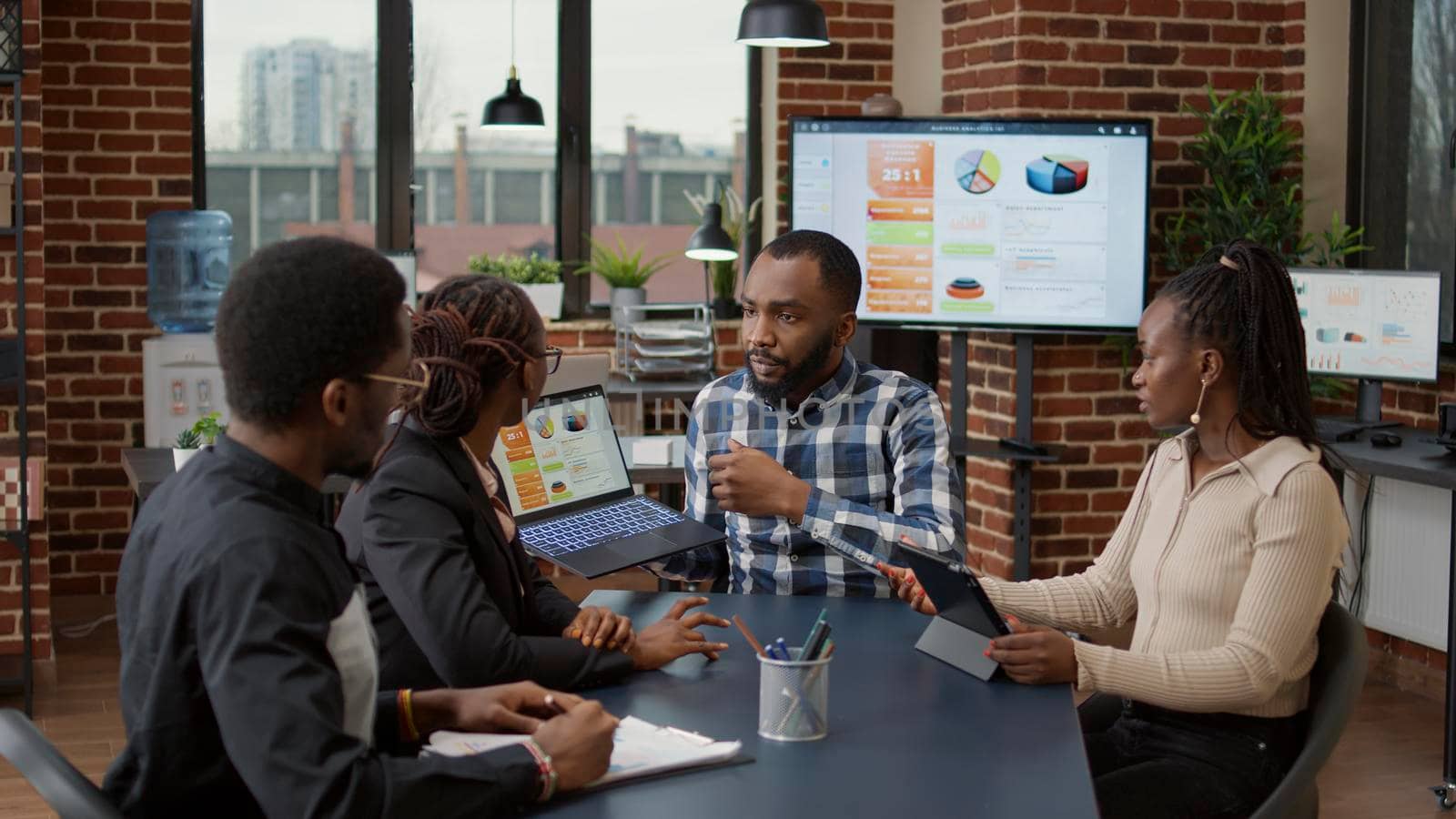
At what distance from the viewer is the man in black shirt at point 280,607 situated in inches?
53.7

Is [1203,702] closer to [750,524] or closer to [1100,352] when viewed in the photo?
[750,524]

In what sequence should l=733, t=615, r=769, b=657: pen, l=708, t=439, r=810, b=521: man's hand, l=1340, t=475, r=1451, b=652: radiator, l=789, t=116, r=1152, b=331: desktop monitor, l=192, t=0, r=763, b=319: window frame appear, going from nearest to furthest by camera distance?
l=733, t=615, r=769, b=657: pen
l=708, t=439, r=810, b=521: man's hand
l=1340, t=475, r=1451, b=652: radiator
l=789, t=116, r=1152, b=331: desktop monitor
l=192, t=0, r=763, b=319: window frame

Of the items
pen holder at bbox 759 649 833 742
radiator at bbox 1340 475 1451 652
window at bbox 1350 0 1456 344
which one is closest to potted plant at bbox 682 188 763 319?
window at bbox 1350 0 1456 344

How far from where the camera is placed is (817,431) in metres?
2.81

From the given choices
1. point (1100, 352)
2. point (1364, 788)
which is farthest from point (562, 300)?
point (1364, 788)

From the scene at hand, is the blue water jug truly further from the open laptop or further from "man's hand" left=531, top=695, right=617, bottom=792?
"man's hand" left=531, top=695, right=617, bottom=792

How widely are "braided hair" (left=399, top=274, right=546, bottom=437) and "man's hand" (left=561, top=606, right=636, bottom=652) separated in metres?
0.31

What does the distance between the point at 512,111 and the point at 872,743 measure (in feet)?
15.6

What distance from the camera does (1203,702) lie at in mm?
2051

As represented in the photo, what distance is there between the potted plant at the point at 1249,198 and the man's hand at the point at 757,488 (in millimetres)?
2793

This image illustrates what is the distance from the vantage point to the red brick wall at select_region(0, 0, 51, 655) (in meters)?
4.50

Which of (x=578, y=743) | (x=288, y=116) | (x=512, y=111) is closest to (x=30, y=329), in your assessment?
(x=288, y=116)

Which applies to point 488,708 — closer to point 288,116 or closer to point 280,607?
point 280,607

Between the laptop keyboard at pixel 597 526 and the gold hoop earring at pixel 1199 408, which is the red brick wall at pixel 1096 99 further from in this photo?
the gold hoop earring at pixel 1199 408
